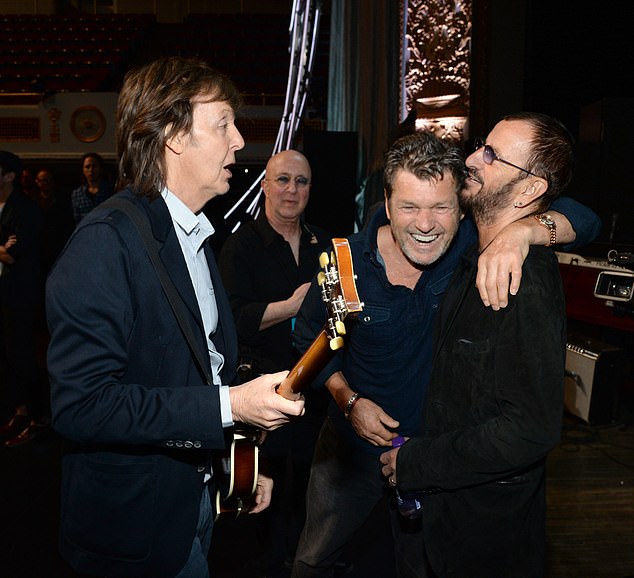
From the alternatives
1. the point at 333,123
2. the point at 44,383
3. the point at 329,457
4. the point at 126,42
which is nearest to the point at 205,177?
the point at 329,457

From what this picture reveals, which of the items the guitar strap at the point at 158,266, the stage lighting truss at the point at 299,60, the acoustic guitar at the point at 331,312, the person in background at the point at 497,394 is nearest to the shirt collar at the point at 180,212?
the guitar strap at the point at 158,266

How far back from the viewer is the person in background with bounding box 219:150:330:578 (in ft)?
8.93

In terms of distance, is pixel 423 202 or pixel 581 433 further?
pixel 581 433

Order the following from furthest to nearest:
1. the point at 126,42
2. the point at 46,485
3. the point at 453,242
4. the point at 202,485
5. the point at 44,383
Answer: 1. the point at 126,42
2. the point at 44,383
3. the point at 46,485
4. the point at 453,242
5. the point at 202,485

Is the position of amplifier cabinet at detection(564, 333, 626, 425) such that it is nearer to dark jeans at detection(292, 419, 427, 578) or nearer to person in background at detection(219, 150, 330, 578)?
person in background at detection(219, 150, 330, 578)

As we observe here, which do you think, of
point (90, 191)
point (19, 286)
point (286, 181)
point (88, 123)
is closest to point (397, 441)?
point (286, 181)

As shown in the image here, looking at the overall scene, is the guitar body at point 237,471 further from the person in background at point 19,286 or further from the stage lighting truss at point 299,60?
the stage lighting truss at point 299,60

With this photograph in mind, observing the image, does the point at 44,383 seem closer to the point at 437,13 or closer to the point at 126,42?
the point at 437,13

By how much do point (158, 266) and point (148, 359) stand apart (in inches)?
7.7

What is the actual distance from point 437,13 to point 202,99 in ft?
16.8

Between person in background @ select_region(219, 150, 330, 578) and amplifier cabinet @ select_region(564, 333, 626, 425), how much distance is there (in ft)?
6.75

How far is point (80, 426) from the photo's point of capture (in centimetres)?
117

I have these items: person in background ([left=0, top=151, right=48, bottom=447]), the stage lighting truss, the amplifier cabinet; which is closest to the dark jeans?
the amplifier cabinet

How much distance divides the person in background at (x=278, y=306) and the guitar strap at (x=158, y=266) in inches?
52.7
